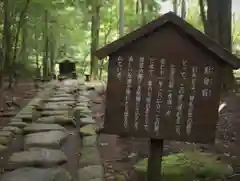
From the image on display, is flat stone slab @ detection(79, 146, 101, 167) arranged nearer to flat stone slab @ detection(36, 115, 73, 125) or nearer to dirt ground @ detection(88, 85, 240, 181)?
dirt ground @ detection(88, 85, 240, 181)

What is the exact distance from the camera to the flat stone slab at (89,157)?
4.99 meters

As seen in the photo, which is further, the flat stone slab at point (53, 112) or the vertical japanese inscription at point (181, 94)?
the flat stone slab at point (53, 112)

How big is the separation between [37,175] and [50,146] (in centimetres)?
137

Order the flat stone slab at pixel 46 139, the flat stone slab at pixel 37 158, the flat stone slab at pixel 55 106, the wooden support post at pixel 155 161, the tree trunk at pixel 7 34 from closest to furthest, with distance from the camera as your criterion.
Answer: the wooden support post at pixel 155 161 → the flat stone slab at pixel 37 158 → the flat stone slab at pixel 46 139 → the flat stone slab at pixel 55 106 → the tree trunk at pixel 7 34

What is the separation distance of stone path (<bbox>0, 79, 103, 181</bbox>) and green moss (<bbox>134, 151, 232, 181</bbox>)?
0.75 metres

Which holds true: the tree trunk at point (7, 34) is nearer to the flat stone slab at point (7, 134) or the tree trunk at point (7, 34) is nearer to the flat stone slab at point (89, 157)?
the flat stone slab at point (7, 134)

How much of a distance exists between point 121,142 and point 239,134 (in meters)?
2.09

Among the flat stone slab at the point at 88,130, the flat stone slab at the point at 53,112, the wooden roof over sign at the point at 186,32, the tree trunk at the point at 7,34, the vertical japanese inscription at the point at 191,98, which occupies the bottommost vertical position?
the flat stone slab at the point at 88,130

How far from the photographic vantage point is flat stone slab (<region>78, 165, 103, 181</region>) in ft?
14.2

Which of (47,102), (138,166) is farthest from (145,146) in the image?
(47,102)

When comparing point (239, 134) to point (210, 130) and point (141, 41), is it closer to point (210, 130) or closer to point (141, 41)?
point (210, 130)

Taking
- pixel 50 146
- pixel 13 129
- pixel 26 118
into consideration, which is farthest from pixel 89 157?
pixel 26 118

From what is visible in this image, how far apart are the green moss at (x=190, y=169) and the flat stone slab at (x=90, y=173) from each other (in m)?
0.44

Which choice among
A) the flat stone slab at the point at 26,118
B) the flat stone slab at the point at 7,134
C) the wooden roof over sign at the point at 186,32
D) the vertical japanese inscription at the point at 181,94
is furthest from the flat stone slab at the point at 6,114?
the vertical japanese inscription at the point at 181,94
